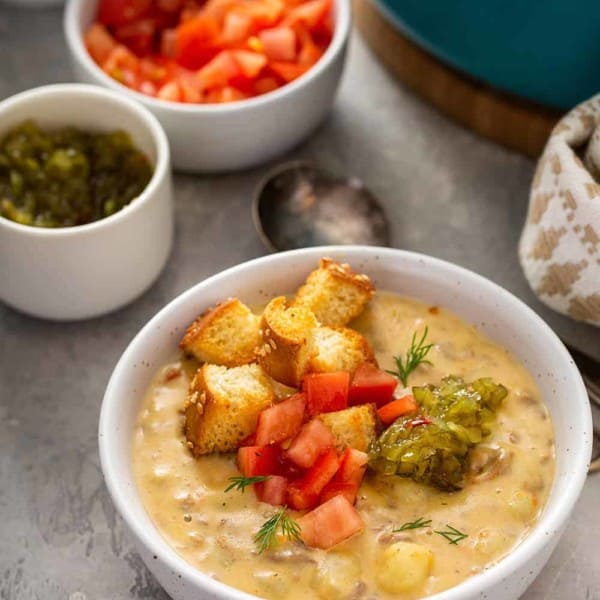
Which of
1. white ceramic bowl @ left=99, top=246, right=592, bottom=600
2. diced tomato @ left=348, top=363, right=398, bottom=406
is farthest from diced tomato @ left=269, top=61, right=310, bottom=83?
diced tomato @ left=348, top=363, right=398, bottom=406

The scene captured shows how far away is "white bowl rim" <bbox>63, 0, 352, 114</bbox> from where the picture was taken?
2713mm

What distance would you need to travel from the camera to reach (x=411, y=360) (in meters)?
2.23

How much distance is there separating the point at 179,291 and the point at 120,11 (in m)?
0.79

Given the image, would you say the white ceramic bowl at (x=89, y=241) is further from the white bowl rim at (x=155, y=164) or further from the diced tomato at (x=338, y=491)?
the diced tomato at (x=338, y=491)

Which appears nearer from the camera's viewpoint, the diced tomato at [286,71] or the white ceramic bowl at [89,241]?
the white ceramic bowl at [89,241]

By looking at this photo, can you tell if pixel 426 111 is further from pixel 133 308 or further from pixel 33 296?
pixel 33 296

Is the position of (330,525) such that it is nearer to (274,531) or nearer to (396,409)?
(274,531)

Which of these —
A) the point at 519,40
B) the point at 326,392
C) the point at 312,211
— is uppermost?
the point at 519,40

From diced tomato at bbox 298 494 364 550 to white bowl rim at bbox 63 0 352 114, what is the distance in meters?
1.10

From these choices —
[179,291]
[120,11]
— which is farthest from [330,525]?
[120,11]

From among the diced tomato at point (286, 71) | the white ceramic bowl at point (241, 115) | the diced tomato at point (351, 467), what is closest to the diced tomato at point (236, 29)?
the diced tomato at point (286, 71)

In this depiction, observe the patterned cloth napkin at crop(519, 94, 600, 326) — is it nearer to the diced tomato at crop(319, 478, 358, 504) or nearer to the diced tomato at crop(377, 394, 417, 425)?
the diced tomato at crop(377, 394, 417, 425)

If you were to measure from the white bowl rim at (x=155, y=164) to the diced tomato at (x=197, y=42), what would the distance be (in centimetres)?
26

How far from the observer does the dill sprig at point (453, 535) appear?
6.45 ft
